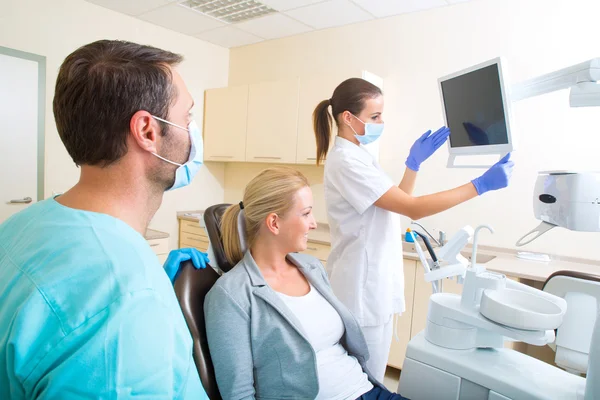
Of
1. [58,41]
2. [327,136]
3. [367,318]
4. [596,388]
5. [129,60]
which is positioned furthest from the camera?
[58,41]

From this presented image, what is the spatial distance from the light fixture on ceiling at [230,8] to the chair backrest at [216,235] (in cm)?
210

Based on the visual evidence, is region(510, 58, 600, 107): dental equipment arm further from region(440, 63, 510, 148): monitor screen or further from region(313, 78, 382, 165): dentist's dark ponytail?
region(313, 78, 382, 165): dentist's dark ponytail

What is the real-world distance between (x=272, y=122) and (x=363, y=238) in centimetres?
204

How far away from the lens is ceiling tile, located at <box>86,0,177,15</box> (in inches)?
123

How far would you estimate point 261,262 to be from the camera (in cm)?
146

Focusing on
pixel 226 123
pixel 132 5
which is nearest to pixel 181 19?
pixel 132 5

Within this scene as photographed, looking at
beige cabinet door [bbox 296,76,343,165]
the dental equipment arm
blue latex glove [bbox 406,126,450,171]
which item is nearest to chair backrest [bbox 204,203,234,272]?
blue latex glove [bbox 406,126,450,171]

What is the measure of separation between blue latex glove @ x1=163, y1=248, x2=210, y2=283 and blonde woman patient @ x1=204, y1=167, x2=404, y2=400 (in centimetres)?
9

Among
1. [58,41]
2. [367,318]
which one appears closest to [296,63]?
[58,41]

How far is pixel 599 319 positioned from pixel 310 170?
2792 mm

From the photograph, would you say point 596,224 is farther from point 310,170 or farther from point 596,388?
point 310,170

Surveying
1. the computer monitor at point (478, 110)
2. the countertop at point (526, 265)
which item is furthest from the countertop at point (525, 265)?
the computer monitor at point (478, 110)

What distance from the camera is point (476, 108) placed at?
4.55 ft

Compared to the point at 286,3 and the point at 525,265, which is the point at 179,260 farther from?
the point at 286,3
